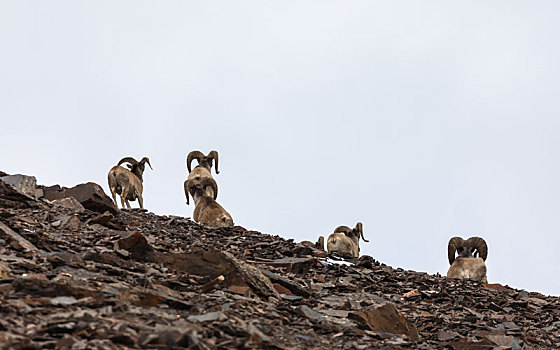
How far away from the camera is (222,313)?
610 cm

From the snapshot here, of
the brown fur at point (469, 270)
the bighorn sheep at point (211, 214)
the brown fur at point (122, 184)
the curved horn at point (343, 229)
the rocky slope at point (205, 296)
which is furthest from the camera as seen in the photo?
the curved horn at point (343, 229)

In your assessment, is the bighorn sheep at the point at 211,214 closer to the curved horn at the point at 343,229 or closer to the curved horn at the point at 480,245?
the curved horn at the point at 343,229

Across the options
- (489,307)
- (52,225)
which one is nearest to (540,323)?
(489,307)

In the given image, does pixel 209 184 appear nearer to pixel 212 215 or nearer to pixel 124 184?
pixel 124 184

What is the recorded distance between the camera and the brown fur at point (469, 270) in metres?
18.1

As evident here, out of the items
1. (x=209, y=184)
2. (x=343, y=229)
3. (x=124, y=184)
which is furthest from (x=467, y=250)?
(x=124, y=184)

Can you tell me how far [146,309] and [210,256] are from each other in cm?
247

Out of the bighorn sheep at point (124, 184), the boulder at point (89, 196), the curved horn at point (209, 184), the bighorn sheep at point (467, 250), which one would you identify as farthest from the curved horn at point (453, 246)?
the boulder at point (89, 196)

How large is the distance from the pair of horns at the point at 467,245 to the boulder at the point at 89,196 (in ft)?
37.2

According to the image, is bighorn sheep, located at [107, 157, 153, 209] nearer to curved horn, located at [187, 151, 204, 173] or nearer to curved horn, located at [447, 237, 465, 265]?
curved horn, located at [187, 151, 204, 173]

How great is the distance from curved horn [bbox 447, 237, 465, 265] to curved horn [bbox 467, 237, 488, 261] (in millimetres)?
252

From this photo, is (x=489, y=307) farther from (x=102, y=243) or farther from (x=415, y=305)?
(x=102, y=243)

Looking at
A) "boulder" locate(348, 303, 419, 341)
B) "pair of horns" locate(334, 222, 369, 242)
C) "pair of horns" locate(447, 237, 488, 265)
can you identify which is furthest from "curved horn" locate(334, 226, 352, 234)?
"boulder" locate(348, 303, 419, 341)

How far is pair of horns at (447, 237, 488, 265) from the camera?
2028cm
